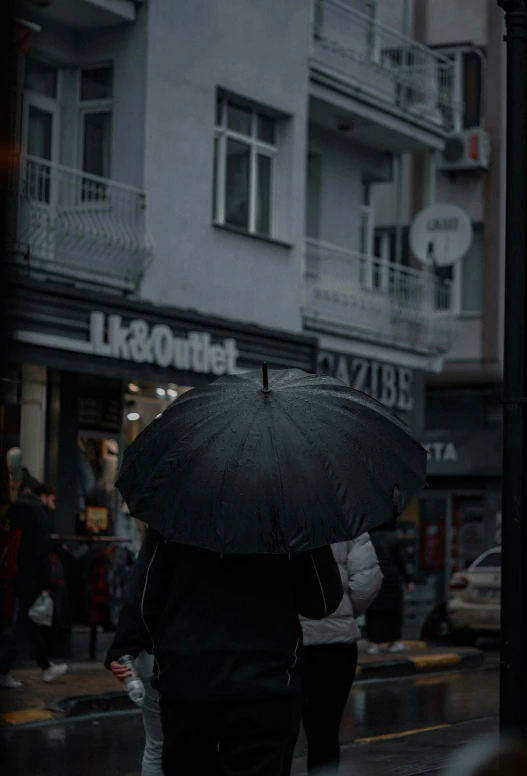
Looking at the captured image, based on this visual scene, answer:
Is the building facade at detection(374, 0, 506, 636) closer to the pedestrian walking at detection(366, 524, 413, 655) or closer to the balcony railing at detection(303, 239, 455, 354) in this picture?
the balcony railing at detection(303, 239, 455, 354)

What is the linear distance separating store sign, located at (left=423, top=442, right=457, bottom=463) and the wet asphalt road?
47.4ft

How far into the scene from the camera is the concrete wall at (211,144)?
18062 millimetres

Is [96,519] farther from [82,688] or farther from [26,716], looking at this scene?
[26,716]

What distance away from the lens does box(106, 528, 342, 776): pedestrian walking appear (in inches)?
166

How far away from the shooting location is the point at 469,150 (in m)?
30.3

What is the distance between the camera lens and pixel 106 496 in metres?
18.8

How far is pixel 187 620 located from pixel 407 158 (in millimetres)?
27800

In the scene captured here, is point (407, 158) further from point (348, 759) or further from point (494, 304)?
point (348, 759)

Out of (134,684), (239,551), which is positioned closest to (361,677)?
(134,684)

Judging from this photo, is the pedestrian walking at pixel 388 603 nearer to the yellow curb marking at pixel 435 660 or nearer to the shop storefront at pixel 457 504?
the yellow curb marking at pixel 435 660

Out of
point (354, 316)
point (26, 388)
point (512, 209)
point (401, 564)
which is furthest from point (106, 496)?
point (512, 209)

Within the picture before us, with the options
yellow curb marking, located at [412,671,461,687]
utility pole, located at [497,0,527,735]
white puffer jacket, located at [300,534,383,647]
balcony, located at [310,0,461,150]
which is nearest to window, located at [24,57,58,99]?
balcony, located at [310,0,461,150]

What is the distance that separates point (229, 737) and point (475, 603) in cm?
1680

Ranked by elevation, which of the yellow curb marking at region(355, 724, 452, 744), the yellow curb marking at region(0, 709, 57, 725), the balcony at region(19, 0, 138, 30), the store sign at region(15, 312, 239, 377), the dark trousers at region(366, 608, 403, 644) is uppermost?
the balcony at region(19, 0, 138, 30)
